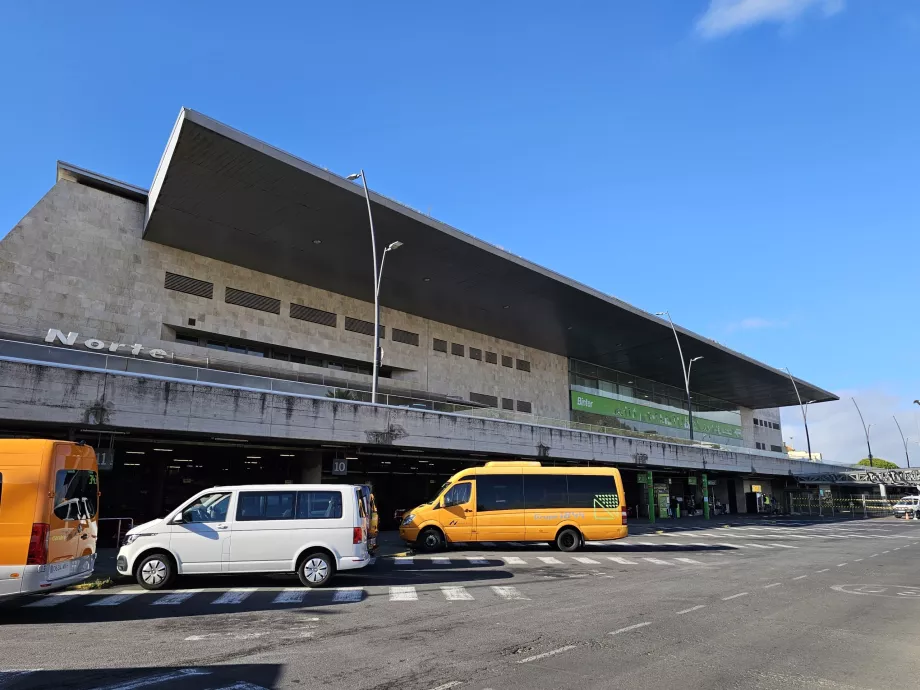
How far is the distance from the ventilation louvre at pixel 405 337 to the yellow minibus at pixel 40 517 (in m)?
30.9

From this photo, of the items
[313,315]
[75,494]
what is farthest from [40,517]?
[313,315]

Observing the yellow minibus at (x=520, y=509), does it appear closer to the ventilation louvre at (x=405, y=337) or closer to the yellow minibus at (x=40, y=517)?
the yellow minibus at (x=40, y=517)

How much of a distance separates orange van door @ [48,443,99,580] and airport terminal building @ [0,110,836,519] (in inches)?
305

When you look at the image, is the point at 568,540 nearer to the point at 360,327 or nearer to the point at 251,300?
the point at 251,300

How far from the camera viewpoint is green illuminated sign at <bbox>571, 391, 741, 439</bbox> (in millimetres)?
54938

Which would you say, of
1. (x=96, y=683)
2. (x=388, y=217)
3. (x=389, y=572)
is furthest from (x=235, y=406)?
(x=96, y=683)

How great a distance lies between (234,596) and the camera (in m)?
11.7

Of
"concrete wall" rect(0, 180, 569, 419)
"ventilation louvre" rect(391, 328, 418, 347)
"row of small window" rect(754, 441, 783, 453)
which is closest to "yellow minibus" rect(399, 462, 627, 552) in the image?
"concrete wall" rect(0, 180, 569, 419)

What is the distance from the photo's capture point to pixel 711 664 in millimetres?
6758

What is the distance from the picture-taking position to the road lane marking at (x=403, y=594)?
11398mm

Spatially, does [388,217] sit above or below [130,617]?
above

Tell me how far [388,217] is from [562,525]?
1638cm

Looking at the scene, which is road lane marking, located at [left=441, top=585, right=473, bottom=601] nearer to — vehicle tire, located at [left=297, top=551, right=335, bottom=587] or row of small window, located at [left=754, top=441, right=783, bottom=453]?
vehicle tire, located at [left=297, top=551, right=335, bottom=587]

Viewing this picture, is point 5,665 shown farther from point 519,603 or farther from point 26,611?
point 519,603
